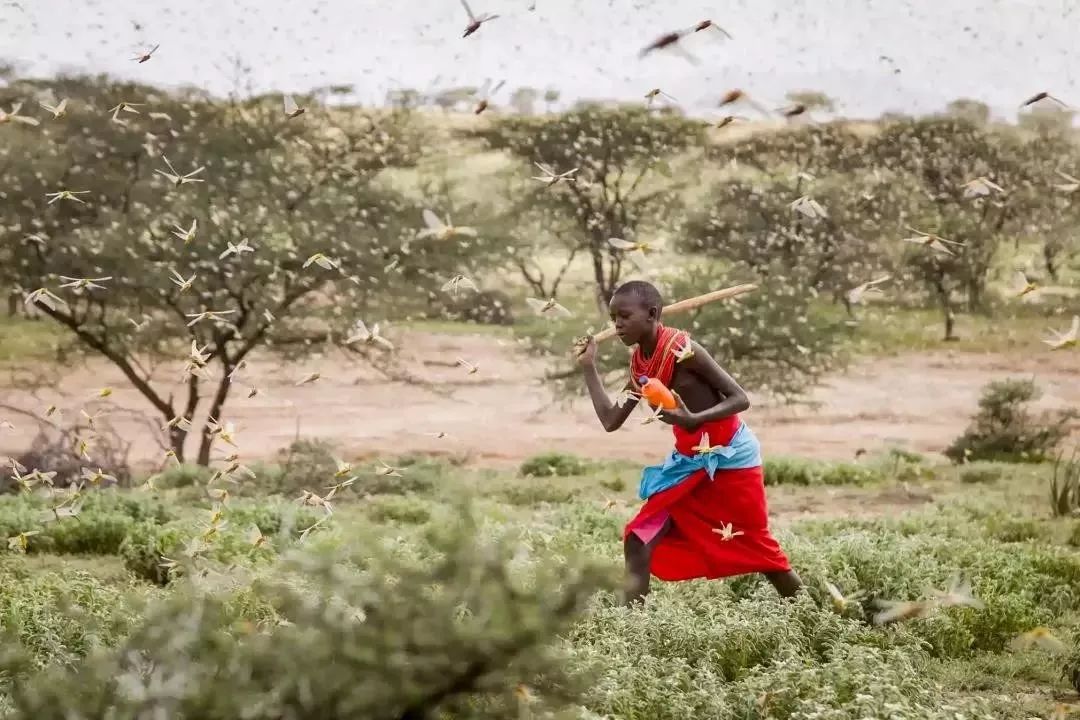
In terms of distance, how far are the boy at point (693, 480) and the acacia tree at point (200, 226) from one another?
17.0 ft

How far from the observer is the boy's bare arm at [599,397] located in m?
3.88

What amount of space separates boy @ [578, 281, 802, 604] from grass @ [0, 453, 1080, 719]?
0.16 m

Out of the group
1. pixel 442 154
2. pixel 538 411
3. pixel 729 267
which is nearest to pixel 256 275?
pixel 442 154

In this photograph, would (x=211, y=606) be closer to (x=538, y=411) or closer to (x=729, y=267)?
(x=538, y=411)

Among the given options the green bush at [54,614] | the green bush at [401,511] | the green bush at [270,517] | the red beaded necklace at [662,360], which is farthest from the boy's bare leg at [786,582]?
the green bush at [401,511]

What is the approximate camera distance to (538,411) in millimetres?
8984

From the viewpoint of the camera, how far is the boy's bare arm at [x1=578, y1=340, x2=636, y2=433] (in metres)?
3.88

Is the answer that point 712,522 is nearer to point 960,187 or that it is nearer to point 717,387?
point 717,387

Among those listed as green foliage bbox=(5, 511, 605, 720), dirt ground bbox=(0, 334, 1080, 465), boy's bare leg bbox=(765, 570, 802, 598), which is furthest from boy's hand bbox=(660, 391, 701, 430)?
dirt ground bbox=(0, 334, 1080, 465)

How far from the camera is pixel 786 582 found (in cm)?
417

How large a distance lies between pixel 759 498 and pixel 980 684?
99 centimetres

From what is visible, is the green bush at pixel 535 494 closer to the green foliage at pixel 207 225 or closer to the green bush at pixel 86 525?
the green foliage at pixel 207 225

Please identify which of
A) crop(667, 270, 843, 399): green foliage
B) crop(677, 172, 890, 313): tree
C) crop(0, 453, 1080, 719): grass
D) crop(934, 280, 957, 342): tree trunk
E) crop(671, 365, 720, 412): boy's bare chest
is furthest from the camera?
crop(677, 172, 890, 313): tree

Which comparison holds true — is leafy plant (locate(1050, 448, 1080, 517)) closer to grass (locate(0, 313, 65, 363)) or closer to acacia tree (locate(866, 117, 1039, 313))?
acacia tree (locate(866, 117, 1039, 313))
